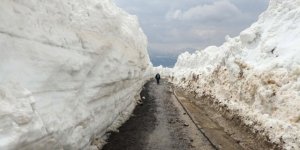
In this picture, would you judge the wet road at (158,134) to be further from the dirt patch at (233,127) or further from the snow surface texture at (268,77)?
the snow surface texture at (268,77)

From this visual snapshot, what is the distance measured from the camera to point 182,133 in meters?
18.0

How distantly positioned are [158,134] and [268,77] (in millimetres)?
5490

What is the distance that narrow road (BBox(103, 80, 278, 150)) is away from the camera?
15.6m

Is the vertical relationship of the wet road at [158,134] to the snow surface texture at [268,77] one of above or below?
below

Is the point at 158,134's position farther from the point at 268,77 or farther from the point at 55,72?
the point at 55,72

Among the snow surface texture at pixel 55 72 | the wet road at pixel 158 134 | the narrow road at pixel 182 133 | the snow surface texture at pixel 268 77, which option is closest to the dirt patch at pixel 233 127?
the narrow road at pixel 182 133

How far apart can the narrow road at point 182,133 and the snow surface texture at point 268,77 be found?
0.70 metres

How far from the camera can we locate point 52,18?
38.4 feet

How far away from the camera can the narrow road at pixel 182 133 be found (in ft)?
51.2

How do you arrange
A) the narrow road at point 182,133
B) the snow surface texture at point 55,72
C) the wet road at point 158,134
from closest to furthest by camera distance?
1. the snow surface texture at point 55,72
2. the wet road at point 158,134
3. the narrow road at point 182,133

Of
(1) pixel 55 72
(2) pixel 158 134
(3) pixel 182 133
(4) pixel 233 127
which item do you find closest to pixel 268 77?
(4) pixel 233 127

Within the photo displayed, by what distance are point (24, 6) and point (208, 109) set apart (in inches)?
648

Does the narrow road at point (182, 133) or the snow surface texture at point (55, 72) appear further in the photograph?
the narrow road at point (182, 133)

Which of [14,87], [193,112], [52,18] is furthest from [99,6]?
[193,112]
